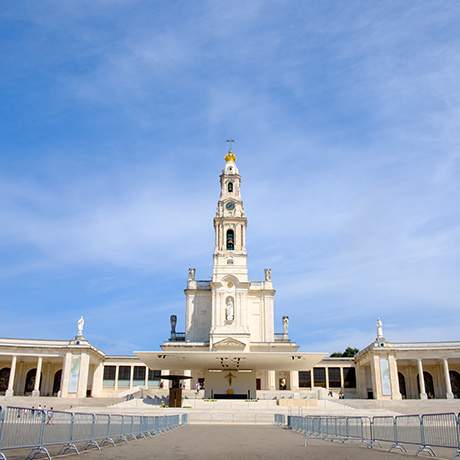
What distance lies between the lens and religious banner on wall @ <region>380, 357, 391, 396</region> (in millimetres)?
54875

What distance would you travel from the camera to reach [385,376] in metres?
55.4

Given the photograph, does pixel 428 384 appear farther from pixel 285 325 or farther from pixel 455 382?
pixel 285 325

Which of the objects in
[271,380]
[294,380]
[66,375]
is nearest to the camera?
[66,375]

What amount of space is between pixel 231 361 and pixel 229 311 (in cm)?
1431

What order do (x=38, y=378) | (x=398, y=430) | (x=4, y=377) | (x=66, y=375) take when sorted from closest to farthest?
(x=398, y=430) → (x=66, y=375) → (x=38, y=378) → (x=4, y=377)

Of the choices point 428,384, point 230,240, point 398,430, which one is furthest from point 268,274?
point 398,430

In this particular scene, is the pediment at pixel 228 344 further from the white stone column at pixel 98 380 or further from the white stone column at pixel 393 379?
the white stone column at pixel 98 380

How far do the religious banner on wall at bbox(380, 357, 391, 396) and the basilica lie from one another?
0.34 ft

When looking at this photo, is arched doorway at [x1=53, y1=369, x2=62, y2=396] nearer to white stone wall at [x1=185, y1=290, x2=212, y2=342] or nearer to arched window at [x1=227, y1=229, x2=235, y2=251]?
white stone wall at [x1=185, y1=290, x2=212, y2=342]

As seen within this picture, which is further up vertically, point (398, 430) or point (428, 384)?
point (428, 384)

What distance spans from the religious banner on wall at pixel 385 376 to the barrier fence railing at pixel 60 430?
3996cm

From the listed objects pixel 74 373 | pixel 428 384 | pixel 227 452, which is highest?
pixel 74 373

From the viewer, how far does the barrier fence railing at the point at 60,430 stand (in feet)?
35.3

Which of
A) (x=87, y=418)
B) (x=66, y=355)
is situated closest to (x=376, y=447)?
(x=87, y=418)
